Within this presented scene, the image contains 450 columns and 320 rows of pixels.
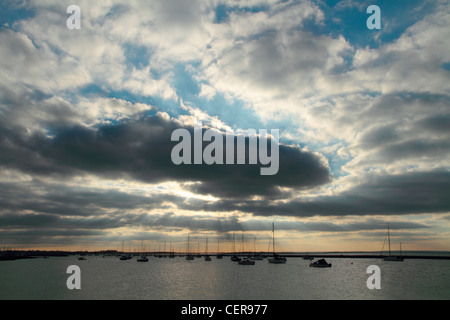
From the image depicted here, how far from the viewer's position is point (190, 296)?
60531 millimetres

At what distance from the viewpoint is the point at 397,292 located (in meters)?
66.8
